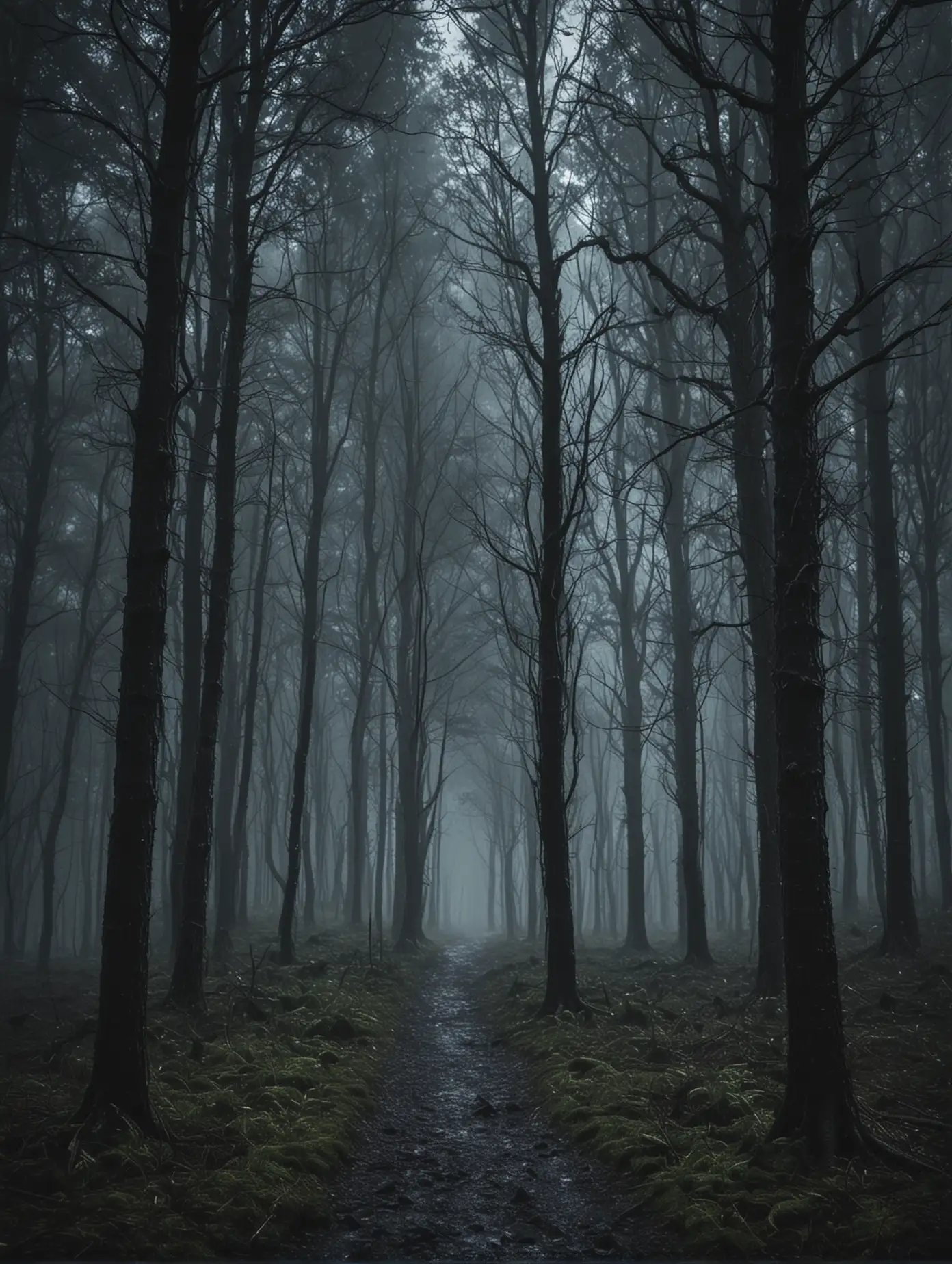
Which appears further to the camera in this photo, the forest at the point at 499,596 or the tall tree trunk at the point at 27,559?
the tall tree trunk at the point at 27,559

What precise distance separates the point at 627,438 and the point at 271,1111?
14.5m

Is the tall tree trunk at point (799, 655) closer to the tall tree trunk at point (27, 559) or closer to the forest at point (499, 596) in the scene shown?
the forest at point (499, 596)

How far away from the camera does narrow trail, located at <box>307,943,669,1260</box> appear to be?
355cm

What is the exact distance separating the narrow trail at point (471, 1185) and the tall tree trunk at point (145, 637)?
1262 millimetres

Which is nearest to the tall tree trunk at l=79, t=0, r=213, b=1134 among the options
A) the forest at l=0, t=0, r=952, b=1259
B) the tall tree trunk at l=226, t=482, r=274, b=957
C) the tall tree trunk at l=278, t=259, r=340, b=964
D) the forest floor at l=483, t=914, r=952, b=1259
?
the forest at l=0, t=0, r=952, b=1259

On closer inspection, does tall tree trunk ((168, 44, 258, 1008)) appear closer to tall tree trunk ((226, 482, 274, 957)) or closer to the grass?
the grass

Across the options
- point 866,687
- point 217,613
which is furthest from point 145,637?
point 866,687

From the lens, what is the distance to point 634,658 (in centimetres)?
1641

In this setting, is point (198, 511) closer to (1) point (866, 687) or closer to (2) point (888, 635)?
(2) point (888, 635)

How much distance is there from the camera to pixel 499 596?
12.6 meters

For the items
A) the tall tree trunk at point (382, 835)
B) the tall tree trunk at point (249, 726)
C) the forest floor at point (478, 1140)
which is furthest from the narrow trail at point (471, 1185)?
the tall tree trunk at point (382, 835)

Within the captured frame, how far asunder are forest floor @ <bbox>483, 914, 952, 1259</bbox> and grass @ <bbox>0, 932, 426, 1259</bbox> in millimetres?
1436

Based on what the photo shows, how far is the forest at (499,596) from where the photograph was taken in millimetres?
4008

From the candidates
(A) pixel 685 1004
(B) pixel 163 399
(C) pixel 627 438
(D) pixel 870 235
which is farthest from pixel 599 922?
(B) pixel 163 399
